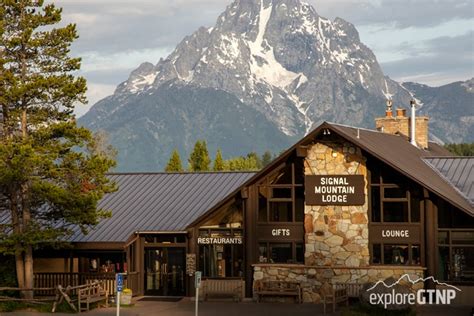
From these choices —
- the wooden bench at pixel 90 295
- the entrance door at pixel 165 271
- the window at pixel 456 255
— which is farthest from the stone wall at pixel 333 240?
the wooden bench at pixel 90 295

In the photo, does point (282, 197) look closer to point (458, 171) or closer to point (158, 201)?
point (158, 201)

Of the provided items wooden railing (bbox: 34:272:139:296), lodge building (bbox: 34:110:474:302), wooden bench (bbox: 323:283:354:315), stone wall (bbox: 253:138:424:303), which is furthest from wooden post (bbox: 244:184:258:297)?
wooden railing (bbox: 34:272:139:296)

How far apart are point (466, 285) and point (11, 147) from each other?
17370mm

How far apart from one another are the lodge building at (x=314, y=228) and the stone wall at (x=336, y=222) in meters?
0.04

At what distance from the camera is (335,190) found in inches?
1355

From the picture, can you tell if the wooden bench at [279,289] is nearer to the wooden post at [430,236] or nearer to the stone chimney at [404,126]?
the wooden post at [430,236]

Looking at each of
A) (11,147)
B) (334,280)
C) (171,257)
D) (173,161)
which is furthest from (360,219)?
(173,161)

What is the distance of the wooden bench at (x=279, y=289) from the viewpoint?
34.4 m

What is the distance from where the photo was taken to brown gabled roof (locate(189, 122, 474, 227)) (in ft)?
106

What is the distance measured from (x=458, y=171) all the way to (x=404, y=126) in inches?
424

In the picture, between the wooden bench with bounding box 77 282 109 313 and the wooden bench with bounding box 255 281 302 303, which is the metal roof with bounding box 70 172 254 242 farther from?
the wooden bench with bounding box 255 281 302 303

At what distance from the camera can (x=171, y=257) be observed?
37.7 meters

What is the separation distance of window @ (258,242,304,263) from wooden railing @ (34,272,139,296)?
5.57 meters

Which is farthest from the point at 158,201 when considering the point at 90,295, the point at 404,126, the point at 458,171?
the point at 404,126
